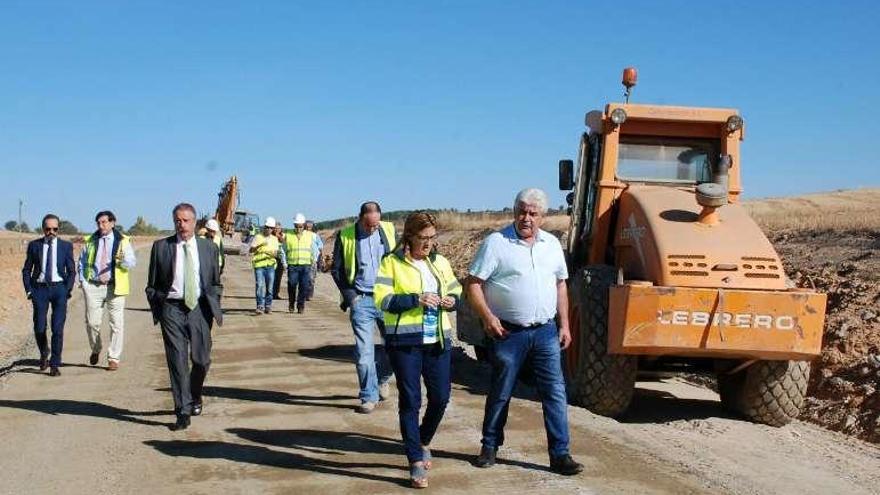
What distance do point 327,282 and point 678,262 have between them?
20276mm

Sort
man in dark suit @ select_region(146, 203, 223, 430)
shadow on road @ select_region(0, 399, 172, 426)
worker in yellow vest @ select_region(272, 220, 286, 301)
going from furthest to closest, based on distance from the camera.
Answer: worker in yellow vest @ select_region(272, 220, 286, 301)
shadow on road @ select_region(0, 399, 172, 426)
man in dark suit @ select_region(146, 203, 223, 430)

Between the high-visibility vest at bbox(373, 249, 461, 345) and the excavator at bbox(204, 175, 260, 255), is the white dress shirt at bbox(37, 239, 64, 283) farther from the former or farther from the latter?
the excavator at bbox(204, 175, 260, 255)

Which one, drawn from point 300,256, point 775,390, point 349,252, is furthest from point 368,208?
point 300,256

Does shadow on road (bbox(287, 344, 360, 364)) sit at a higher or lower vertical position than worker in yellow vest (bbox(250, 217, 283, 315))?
lower

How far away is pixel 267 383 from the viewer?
9.82 meters

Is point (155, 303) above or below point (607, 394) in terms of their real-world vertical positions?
above

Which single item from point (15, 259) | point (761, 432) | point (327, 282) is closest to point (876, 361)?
point (761, 432)

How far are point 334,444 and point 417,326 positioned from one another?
1.61 meters

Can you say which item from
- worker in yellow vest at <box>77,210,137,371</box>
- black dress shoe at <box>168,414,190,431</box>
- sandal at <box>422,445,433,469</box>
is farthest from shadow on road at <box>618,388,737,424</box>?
worker in yellow vest at <box>77,210,137,371</box>

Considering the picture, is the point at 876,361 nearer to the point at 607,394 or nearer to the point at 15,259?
the point at 607,394

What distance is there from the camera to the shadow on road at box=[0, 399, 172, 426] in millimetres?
8219

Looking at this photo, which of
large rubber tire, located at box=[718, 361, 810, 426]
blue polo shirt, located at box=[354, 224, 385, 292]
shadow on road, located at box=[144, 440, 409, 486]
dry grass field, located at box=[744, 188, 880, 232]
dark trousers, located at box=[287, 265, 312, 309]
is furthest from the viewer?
dry grass field, located at box=[744, 188, 880, 232]

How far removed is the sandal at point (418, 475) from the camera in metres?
5.85

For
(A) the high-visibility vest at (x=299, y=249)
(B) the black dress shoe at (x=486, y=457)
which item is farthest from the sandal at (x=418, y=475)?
(A) the high-visibility vest at (x=299, y=249)
